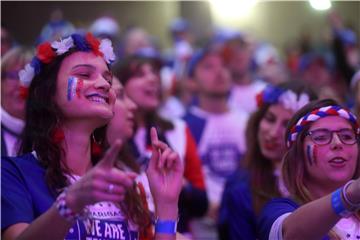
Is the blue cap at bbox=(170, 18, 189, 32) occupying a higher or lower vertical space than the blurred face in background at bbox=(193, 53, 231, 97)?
higher

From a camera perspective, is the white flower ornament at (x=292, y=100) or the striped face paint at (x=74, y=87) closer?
the striped face paint at (x=74, y=87)

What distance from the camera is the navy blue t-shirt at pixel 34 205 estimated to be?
245 centimetres

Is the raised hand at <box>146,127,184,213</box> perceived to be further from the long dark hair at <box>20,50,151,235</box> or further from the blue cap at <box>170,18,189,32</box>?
the blue cap at <box>170,18,189,32</box>

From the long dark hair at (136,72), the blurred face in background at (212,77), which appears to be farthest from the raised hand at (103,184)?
the blurred face in background at (212,77)

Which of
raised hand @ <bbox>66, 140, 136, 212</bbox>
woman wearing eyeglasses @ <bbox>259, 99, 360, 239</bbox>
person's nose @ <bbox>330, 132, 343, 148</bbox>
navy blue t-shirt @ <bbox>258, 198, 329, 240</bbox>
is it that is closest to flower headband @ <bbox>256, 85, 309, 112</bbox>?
woman wearing eyeglasses @ <bbox>259, 99, 360, 239</bbox>

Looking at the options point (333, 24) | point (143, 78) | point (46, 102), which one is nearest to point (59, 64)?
point (46, 102)

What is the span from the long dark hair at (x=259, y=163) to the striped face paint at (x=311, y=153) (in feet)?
3.18

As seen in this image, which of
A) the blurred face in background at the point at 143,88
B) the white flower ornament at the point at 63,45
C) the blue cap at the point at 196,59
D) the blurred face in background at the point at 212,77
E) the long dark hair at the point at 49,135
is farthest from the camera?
the blue cap at the point at 196,59

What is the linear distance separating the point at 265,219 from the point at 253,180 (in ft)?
3.76

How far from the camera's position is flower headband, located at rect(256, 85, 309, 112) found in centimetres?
391

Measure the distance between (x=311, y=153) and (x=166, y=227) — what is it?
832 mm

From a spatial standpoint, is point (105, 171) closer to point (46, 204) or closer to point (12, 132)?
point (46, 204)

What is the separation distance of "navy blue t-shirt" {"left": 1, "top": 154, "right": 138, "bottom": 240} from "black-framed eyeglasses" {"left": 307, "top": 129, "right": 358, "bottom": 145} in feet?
3.07

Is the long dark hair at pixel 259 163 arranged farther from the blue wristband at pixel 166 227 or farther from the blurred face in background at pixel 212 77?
the blurred face in background at pixel 212 77
